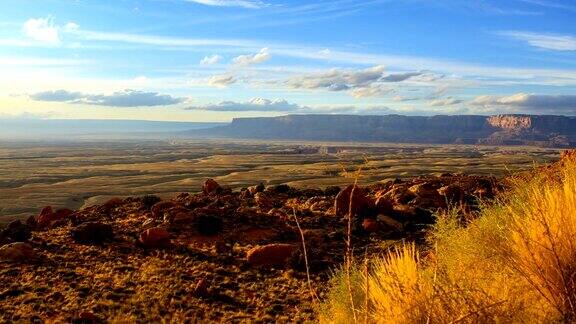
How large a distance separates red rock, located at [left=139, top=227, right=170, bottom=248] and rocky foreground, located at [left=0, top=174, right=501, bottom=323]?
1.4 inches

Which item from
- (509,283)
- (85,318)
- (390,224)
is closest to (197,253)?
(85,318)

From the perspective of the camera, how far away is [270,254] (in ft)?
53.4

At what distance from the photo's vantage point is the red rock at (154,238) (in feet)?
58.9

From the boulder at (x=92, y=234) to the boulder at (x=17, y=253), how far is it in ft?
6.35

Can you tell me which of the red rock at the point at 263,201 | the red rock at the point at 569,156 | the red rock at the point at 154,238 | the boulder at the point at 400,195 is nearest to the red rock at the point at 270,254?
the red rock at the point at 154,238

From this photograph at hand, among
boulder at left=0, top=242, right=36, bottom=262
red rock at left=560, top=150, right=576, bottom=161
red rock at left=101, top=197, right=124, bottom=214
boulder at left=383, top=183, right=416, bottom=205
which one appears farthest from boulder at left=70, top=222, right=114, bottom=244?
red rock at left=560, top=150, right=576, bottom=161

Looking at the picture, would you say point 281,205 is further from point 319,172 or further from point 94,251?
point 319,172

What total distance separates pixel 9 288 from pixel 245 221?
884cm

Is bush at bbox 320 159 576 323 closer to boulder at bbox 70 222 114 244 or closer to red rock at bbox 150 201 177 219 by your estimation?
boulder at bbox 70 222 114 244

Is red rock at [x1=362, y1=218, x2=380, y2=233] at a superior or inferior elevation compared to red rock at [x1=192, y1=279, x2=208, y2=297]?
superior

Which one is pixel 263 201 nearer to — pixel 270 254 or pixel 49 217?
pixel 270 254

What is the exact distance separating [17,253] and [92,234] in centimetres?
271

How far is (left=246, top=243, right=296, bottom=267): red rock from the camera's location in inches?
635

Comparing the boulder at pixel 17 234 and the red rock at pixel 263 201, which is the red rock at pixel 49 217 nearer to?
the boulder at pixel 17 234
